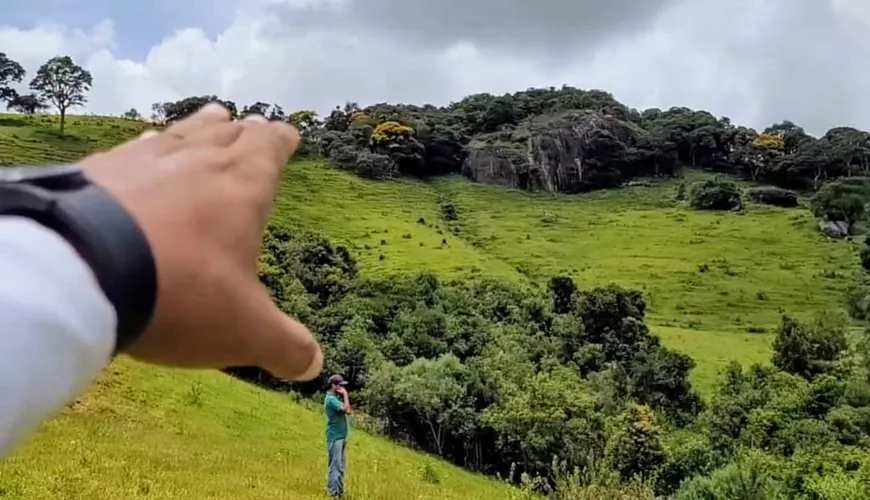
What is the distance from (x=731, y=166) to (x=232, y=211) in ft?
336

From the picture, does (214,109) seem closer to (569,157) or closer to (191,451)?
(191,451)

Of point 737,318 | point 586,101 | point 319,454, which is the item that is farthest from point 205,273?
point 586,101

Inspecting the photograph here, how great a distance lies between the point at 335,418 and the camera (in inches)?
482

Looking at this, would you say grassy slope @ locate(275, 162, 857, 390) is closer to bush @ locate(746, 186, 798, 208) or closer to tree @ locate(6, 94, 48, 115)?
bush @ locate(746, 186, 798, 208)

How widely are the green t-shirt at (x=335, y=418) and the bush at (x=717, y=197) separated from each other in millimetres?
75238

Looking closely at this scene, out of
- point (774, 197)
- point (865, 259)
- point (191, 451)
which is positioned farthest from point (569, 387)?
point (774, 197)

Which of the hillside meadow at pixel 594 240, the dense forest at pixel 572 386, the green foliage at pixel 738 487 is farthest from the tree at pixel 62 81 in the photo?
the green foliage at pixel 738 487

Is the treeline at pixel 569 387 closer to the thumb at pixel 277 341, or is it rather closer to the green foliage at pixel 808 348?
the green foliage at pixel 808 348

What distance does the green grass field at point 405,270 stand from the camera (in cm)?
1279

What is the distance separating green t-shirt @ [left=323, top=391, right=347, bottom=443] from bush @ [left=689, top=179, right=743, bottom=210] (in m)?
75.2

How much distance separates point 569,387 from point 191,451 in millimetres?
20557

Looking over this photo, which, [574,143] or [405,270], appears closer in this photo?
[405,270]

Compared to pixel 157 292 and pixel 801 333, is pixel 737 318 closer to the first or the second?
pixel 801 333

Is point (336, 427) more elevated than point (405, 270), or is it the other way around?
point (336, 427)
